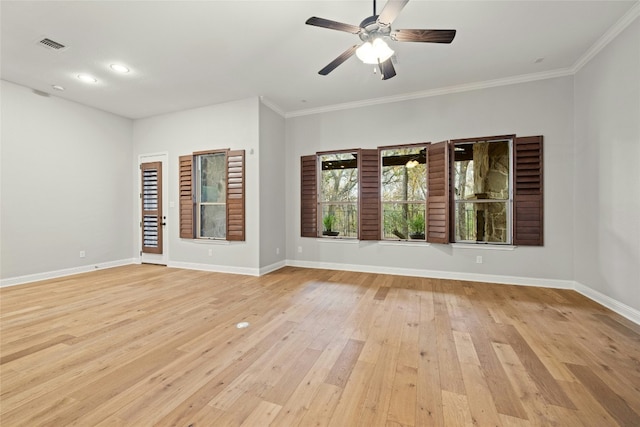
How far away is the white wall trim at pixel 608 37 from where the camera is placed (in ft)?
8.77

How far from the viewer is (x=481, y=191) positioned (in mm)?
4430

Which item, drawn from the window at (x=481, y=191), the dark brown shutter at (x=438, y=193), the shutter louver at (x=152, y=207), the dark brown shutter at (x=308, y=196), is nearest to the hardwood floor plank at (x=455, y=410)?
the dark brown shutter at (x=438, y=193)

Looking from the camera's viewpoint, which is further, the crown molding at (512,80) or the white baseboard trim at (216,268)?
the white baseboard trim at (216,268)

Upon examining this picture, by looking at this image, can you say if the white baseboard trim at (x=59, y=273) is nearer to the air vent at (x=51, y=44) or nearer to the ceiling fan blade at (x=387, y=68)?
the air vent at (x=51, y=44)

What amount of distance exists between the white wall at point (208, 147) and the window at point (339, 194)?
1.38 metres

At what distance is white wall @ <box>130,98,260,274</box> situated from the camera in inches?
185

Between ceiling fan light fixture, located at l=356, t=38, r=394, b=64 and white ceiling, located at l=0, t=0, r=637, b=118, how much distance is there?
1.60 ft

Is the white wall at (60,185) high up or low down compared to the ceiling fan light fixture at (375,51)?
down

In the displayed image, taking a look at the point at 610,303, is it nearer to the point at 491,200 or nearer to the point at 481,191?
the point at 491,200

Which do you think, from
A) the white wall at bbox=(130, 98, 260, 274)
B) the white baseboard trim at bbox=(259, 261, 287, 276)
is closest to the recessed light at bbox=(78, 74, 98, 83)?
the white wall at bbox=(130, 98, 260, 274)

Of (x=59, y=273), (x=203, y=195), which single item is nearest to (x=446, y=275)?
(x=203, y=195)

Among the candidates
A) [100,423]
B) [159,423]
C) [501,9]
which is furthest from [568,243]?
[100,423]

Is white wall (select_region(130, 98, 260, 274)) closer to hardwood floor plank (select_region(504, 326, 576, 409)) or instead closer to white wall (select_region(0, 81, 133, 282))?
white wall (select_region(0, 81, 133, 282))

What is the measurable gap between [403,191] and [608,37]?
9.84ft
